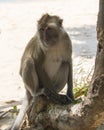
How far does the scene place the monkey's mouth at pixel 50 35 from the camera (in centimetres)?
624

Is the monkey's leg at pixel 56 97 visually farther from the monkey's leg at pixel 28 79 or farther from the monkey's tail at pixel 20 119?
the monkey's tail at pixel 20 119

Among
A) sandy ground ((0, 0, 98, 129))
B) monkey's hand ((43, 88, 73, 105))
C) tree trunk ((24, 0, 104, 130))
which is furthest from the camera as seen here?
sandy ground ((0, 0, 98, 129))

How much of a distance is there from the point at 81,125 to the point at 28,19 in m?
8.64

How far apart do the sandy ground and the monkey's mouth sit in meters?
2.28

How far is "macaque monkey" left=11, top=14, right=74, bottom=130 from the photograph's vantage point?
20.6 ft

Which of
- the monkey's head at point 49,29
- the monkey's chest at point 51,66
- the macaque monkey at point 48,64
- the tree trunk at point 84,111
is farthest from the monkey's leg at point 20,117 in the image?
the monkey's head at point 49,29

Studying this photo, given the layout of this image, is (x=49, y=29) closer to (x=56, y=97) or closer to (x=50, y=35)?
→ (x=50, y=35)

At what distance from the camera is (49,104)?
20.3 feet

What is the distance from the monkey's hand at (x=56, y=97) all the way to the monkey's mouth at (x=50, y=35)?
660 millimetres

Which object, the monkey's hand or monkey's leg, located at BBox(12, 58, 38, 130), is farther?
monkey's leg, located at BBox(12, 58, 38, 130)

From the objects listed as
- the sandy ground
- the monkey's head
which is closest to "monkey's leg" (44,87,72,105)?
the monkey's head

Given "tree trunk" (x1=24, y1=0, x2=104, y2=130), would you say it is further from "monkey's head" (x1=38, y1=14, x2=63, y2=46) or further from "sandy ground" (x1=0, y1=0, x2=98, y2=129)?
"sandy ground" (x1=0, y1=0, x2=98, y2=129)

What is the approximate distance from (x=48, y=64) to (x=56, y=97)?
1.85ft

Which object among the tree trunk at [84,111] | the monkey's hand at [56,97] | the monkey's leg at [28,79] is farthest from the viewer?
the monkey's leg at [28,79]
